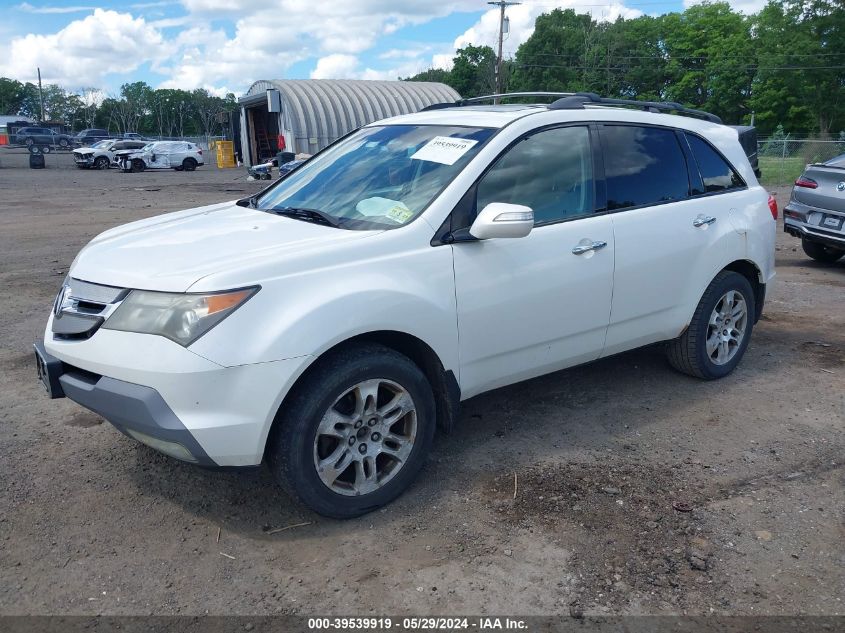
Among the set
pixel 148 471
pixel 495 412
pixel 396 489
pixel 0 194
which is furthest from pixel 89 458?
pixel 0 194

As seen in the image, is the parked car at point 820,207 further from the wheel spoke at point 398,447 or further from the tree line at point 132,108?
the tree line at point 132,108

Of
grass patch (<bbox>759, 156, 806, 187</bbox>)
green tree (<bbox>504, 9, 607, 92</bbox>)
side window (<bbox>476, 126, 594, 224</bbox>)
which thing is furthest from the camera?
green tree (<bbox>504, 9, 607, 92</bbox>)

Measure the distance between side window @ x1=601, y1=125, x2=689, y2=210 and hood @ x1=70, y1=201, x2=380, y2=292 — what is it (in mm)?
1701

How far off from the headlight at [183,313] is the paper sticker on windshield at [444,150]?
1.39m

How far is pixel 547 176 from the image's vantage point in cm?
411

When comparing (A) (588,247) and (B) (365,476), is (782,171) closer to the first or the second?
(A) (588,247)

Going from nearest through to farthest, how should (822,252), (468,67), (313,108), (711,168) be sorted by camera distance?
(711,168)
(822,252)
(313,108)
(468,67)

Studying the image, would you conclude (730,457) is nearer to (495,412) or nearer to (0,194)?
(495,412)

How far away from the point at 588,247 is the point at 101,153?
131 ft

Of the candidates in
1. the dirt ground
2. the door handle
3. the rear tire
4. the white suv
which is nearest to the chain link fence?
the rear tire

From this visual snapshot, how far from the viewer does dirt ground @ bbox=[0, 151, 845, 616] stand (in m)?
2.91

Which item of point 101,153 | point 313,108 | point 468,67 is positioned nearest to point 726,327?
point 313,108

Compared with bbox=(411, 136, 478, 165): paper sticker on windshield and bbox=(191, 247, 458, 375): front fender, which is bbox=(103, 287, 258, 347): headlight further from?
bbox=(411, 136, 478, 165): paper sticker on windshield

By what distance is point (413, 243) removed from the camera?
351 centimetres
